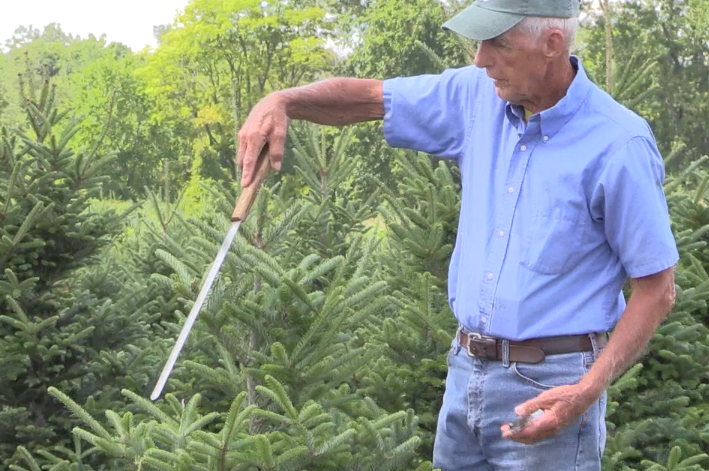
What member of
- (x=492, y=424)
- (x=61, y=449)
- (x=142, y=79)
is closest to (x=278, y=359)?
(x=492, y=424)

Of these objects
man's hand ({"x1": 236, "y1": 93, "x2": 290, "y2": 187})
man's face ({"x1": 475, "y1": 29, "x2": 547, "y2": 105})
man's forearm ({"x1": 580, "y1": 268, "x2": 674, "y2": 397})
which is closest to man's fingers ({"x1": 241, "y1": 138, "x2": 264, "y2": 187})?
man's hand ({"x1": 236, "y1": 93, "x2": 290, "y2": 187})

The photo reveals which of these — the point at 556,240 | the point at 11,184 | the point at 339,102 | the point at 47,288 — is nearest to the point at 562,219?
the point at 556,240

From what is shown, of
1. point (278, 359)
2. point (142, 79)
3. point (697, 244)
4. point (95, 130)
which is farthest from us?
point (142, 79)

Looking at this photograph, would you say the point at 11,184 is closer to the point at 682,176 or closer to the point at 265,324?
the point at 265,324

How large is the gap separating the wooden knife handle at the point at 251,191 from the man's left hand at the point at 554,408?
2.83ft

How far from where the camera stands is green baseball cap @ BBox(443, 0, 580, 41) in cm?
260

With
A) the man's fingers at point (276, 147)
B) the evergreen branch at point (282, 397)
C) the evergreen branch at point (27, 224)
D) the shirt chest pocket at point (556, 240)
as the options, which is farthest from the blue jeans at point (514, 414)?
the evergreen branch at point (27, 224)

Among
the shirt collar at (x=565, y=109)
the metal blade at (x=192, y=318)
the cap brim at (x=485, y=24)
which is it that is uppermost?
the cap brim at (x=485, y=24)

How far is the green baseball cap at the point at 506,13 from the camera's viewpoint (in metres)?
2.60

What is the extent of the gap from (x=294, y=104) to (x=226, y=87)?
45507 mm

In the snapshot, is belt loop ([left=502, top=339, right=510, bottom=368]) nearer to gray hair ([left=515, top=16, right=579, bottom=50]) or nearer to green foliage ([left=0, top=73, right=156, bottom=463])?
gray hair ([left=515, top=16, right=579, bottom=50])

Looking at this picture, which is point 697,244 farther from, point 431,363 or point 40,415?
point 40,415

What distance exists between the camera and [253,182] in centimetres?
244

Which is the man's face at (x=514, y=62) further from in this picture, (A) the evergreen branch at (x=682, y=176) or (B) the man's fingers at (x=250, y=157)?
(A) the evergreen branch at (x=682, y=176)
